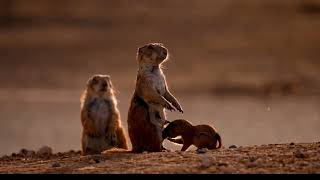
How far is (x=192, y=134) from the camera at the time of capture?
18.8 metres

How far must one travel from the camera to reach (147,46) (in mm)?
19797

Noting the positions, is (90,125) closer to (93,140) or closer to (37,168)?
(93,140)

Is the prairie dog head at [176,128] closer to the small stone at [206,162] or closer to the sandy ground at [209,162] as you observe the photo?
the sandy ground at [209,162]

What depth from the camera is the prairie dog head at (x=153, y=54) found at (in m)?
19.6

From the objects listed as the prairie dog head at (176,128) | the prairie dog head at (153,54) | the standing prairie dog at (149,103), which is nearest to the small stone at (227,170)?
the prairie dog head at (176,128)

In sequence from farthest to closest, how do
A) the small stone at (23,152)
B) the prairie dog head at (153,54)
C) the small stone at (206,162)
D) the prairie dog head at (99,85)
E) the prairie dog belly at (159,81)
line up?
the small stone at (23,152), the prairie dog head at (99,85), the prairie dog head at (153,54), the prairie dog belly at (159,81), the small stone at (206,162)

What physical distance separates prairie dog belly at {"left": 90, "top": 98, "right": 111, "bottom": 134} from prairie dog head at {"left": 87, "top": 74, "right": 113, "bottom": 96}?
0.23 m

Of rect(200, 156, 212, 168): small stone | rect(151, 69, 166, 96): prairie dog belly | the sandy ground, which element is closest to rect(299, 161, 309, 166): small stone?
the sandy ground

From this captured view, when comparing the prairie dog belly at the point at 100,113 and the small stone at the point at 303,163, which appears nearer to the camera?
the small stone at the point at 303,163

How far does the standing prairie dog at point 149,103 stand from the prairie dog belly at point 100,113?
200 cm

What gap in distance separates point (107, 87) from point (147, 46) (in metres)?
2.13

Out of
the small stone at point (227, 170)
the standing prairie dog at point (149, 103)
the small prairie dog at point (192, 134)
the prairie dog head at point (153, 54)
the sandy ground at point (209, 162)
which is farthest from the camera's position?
the prairie dog head at point (153, 54)

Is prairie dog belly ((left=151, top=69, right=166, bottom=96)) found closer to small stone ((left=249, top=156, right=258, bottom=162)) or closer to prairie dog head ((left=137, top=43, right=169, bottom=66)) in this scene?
prairie dog head ((left=137, top=43, right=169, bottom=66))
